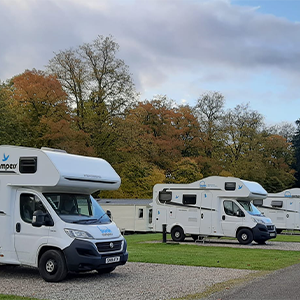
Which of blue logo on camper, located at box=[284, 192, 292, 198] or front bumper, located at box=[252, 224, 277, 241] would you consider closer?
front bumper, located at box=[252, 224, 277, 241]

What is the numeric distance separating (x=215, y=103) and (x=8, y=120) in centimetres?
2586

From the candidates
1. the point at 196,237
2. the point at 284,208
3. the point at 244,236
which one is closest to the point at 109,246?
the point at 244,236

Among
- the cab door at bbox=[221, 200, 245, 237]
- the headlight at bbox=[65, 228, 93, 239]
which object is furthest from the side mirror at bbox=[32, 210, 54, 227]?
the cab door at bbox=[221, 200, 245, 237]

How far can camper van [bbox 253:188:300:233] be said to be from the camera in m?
33.7

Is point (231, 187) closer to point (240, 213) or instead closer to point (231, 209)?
point (231, 209)

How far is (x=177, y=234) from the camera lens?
2455 centimetres

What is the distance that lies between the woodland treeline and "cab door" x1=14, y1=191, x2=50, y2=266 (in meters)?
28.0

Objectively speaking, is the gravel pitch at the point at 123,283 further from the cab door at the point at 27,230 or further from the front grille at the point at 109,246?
the front grille at the point at 109,246

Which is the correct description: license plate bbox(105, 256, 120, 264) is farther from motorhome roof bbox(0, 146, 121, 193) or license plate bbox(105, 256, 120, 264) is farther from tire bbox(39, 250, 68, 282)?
motorhome roof bbox(0, 146, 121, 193)

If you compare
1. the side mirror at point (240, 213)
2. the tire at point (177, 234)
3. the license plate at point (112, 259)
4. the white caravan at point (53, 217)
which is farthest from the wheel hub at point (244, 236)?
the license plate at point (112, 259)

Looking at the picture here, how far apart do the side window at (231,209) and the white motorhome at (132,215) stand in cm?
990

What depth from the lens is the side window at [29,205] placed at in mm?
11206

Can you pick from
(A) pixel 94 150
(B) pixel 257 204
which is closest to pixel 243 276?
(B) pixel 257 204

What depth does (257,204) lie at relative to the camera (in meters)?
34.2
